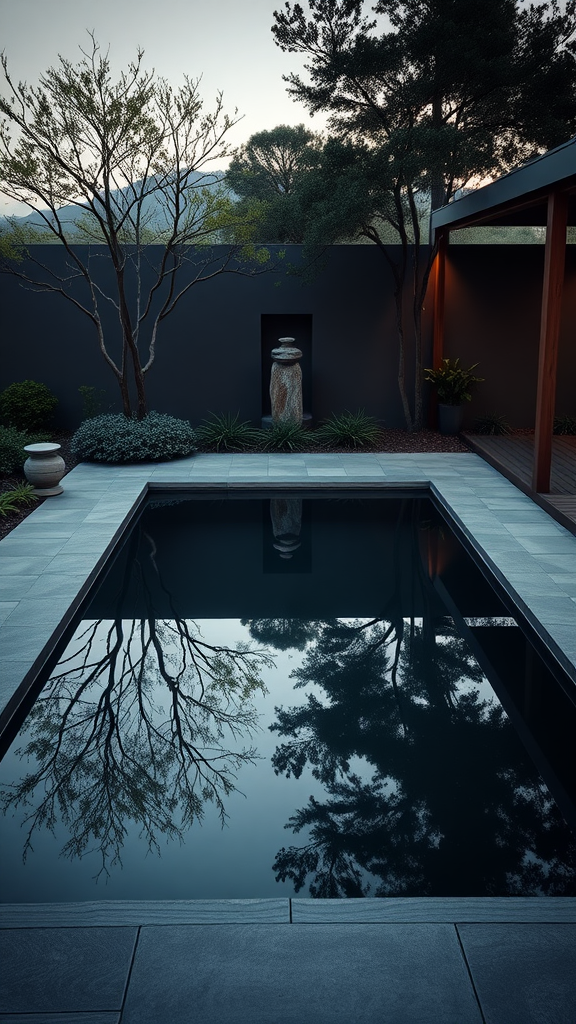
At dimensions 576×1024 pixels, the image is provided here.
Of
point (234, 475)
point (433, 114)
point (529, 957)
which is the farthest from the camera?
point (433, 114)

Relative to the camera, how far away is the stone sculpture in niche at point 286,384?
11.4 metres

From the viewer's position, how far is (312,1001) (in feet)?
8.35

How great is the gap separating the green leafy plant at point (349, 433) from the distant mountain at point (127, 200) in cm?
351

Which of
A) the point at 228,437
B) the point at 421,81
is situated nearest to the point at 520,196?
the point at 421,81

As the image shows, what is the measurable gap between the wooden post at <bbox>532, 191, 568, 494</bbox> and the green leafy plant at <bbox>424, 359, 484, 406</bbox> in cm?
331

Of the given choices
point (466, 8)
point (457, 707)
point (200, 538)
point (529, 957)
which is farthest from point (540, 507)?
point (466, 8)

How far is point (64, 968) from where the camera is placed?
2.67 metres

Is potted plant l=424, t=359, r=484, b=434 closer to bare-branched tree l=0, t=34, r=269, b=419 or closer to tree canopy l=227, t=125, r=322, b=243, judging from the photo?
bare-branched tree l=0, t=34, r=269, b=419

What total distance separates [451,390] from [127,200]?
4998 millimetres

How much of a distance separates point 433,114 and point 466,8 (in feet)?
4.20

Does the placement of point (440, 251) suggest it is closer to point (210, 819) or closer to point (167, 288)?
point (167, 288)

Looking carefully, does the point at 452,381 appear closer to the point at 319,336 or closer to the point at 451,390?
the point at 451,390

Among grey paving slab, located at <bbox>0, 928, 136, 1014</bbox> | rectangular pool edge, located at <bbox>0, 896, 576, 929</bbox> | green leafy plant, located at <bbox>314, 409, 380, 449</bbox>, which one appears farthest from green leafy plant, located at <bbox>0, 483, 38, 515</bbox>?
grey paving slab, located at <bbox>0, 928, 136, 1014</bbox>

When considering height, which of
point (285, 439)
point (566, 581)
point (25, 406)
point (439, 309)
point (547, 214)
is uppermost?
point (547, 214)
